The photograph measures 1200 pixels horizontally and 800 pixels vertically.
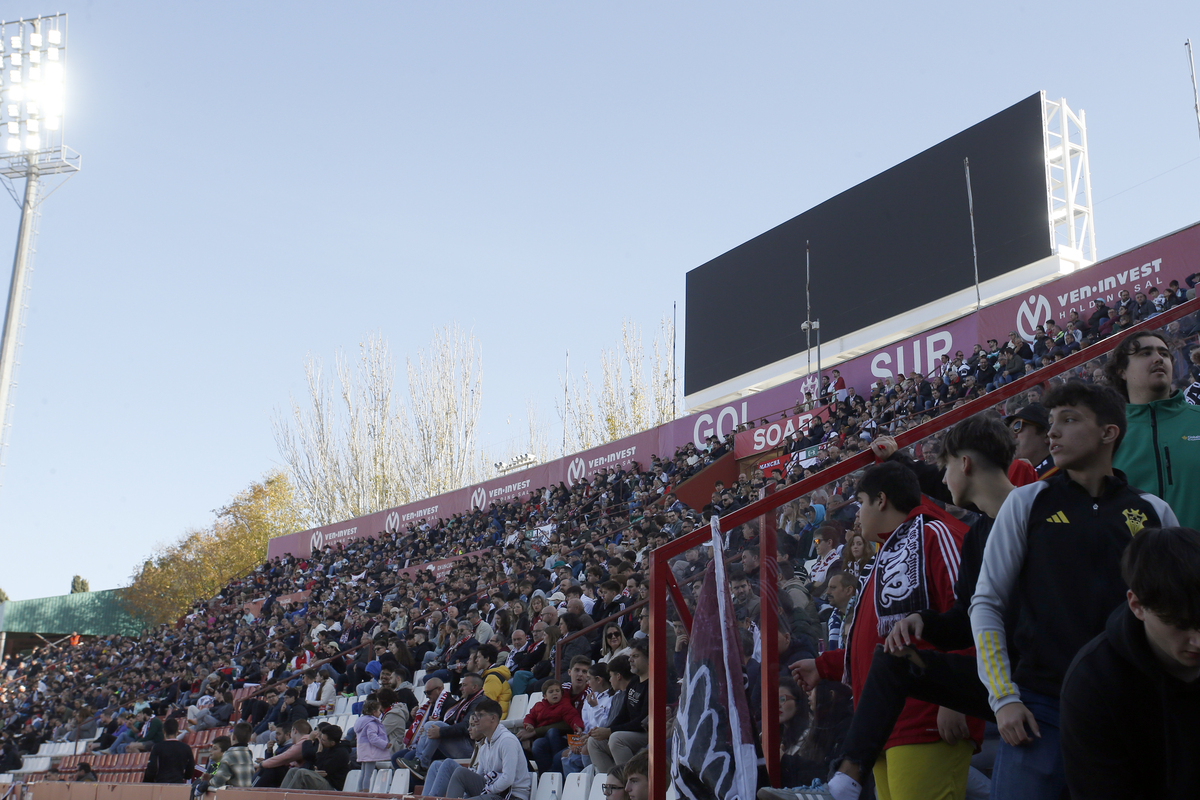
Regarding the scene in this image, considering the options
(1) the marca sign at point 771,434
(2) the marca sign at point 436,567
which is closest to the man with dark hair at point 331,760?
(1) the marca sign at point 771,434

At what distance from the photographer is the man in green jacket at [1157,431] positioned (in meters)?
2.95

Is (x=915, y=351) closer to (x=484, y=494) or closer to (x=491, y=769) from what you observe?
(x=491, y=769)

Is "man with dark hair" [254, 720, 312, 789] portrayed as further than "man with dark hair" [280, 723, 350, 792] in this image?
Yes

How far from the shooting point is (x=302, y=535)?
125 feet

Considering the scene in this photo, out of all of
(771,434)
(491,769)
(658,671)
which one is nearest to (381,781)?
(491,769)

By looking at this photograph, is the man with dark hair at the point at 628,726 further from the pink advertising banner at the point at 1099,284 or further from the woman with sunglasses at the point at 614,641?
the pink advertising banner at the point at 1099,284

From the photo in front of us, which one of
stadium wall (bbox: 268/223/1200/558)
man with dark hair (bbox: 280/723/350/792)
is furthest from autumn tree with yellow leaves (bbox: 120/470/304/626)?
man with dark hair (bbox: 280/723/350/792)

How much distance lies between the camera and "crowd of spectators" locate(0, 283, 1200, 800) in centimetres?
368

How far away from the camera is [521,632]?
34.9 feet

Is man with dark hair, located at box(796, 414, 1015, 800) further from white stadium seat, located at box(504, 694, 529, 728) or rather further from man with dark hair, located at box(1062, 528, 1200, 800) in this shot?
white stadium seat, located at box(504, 694, 529, 728)

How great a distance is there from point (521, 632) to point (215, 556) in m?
47.3

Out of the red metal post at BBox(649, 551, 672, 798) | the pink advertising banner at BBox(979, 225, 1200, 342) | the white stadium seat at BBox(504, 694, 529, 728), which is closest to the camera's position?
the red metal post at BBox(649, 551, 672, 798)

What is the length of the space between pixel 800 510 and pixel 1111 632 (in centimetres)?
180

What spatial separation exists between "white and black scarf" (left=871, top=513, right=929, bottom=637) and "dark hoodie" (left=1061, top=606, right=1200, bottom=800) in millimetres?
1093
